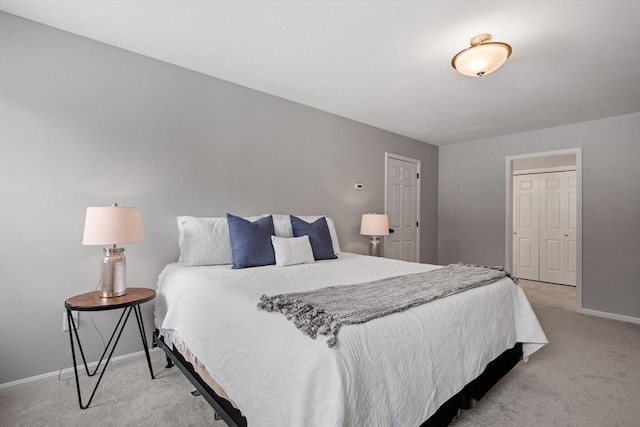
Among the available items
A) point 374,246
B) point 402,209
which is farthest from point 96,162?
point 402,209

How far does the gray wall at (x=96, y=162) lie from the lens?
6.66 feet

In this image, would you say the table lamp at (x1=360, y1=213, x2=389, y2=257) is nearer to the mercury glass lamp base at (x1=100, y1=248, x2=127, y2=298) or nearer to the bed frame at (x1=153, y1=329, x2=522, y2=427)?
the bed frame at (x1=153, y1=329, x2=522, y2=427)

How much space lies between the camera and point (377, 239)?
4160 mm

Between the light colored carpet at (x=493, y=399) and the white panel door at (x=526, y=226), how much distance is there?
3416mm

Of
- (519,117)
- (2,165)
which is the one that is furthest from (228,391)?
(519,117)

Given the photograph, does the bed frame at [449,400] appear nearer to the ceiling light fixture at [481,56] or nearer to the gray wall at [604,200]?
the ceiling light fixture at [481,56]

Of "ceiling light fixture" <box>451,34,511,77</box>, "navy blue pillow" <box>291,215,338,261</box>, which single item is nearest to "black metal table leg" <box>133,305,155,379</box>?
"navy blue pillow" <box>291,215,338,261</box>

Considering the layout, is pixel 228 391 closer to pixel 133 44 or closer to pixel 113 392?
pixel 113 392

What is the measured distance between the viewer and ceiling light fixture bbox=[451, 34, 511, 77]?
2021mm

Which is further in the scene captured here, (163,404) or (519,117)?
(519,117)

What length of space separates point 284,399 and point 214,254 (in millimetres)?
1617

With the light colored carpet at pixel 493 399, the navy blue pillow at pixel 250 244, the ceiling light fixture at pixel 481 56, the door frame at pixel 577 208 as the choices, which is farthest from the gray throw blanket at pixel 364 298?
the door frame at pixel 577 208

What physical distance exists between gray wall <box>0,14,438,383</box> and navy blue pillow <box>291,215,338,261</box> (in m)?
0.46

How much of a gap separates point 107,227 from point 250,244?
96cm
